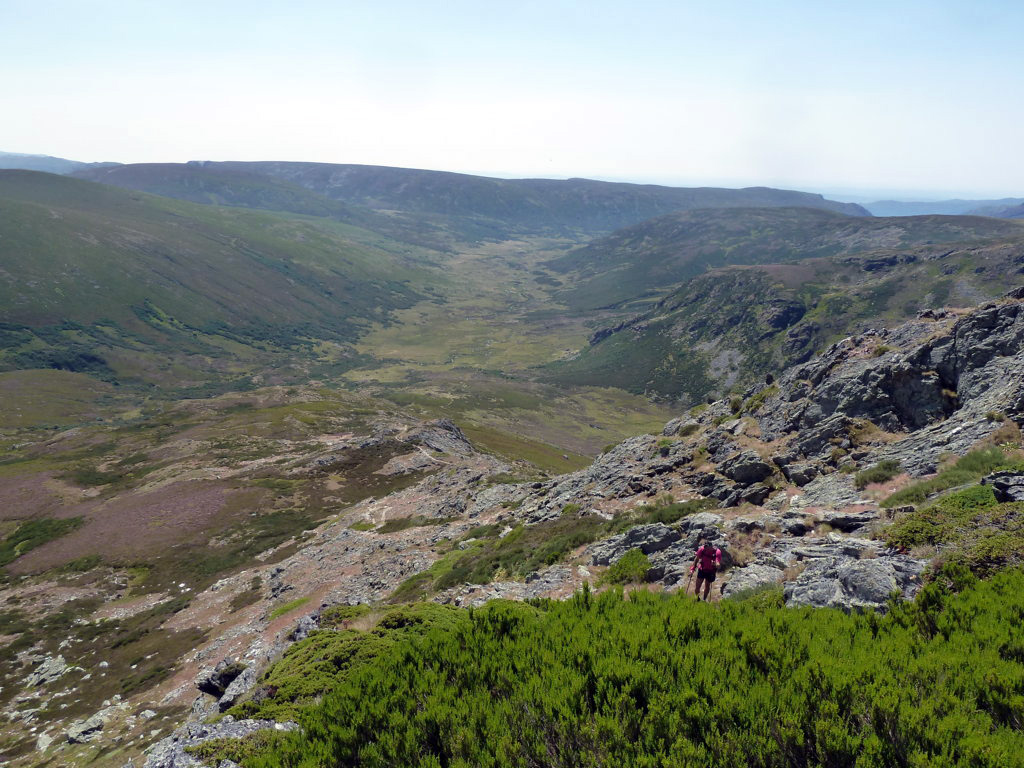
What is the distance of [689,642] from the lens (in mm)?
10922

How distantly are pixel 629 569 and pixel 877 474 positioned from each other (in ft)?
43.6

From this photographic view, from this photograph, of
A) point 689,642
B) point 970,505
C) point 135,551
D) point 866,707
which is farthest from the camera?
point 135,551

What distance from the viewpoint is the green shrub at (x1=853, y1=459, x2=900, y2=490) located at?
78.6ft

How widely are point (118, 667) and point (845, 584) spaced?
4450 cm

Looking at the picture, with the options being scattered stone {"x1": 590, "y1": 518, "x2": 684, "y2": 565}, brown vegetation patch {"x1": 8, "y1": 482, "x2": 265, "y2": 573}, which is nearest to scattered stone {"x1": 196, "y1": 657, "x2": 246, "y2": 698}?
scattered stone {"x1": 590, "y1": 518, "x2": 684, "y2": 565}

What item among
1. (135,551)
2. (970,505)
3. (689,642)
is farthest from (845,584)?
(135,551)

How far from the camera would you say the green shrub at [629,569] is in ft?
70.6

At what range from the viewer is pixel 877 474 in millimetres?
24141

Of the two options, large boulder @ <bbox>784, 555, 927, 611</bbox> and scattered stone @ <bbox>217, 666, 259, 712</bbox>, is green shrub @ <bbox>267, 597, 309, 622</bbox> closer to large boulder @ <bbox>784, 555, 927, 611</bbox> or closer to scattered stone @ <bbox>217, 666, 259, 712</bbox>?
scattered stone @ <bbox>217, 666, 259, 712</bbox>

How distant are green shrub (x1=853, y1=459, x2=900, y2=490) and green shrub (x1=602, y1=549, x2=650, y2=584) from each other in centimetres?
1141

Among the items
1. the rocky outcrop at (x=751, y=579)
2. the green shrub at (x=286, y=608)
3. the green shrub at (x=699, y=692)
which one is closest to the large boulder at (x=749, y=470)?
the rocky outcrop at (x=751, y=579)

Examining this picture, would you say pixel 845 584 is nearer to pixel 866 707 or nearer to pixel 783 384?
pixel 866 707

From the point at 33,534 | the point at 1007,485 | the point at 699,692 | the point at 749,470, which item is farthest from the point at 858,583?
the point at 33,534

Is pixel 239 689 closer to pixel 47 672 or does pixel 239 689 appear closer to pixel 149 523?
pixel 47 672
